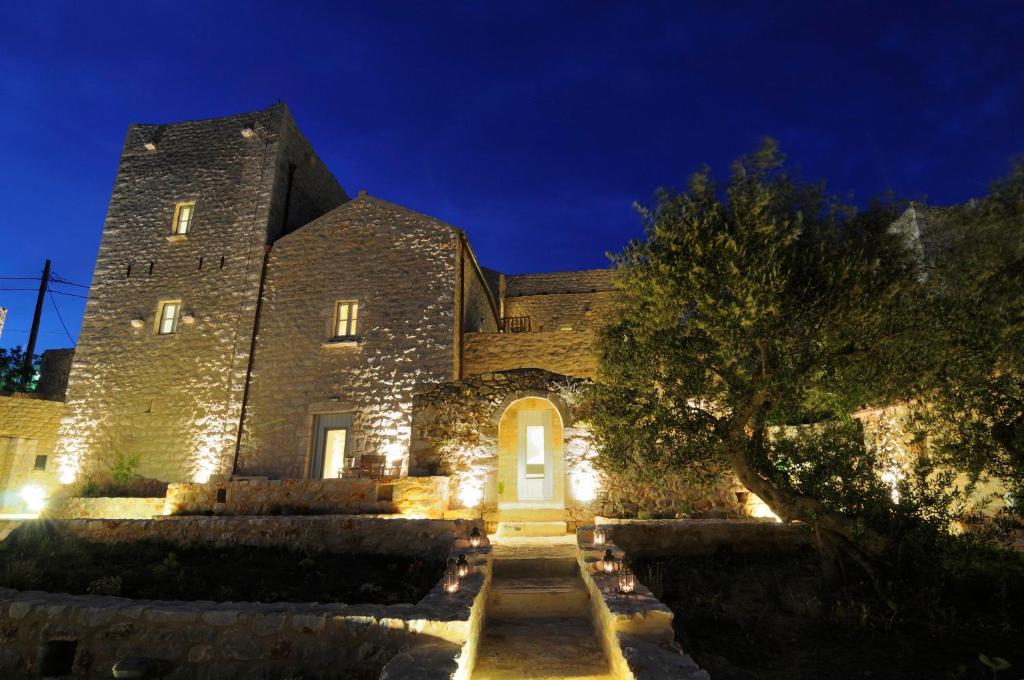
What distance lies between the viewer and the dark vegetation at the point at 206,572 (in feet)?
22.2

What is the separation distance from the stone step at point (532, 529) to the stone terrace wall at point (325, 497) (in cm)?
143

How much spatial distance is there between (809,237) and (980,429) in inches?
129

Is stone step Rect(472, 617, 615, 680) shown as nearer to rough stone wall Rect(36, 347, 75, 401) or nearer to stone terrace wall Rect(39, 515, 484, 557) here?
stone terrace wall Rect(39, 515, 484, 557)

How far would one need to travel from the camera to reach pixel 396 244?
1623 cm

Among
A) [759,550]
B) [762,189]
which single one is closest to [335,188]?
[762,189]

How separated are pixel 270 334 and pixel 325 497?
21.4 feet

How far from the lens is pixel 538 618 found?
23.6 ft

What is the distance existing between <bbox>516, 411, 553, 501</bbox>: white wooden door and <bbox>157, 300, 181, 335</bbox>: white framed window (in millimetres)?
10590

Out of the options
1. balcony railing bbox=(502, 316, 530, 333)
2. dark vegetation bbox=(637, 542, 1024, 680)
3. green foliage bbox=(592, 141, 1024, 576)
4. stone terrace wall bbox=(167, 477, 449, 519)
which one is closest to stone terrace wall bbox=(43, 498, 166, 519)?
stone terrace wall bbox=(167, 477, 449, 519)

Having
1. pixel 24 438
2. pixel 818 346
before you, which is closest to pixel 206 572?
pixel 818 346

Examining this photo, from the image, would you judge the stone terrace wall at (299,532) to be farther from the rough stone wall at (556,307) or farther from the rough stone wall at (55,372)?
the rough stone wall at (55,372)

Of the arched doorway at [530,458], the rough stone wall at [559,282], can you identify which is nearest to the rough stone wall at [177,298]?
the arched doorway at [530,458]

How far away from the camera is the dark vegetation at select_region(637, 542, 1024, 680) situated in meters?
5.31

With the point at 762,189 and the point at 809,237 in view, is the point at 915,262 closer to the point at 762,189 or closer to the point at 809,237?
the point at 809,237
